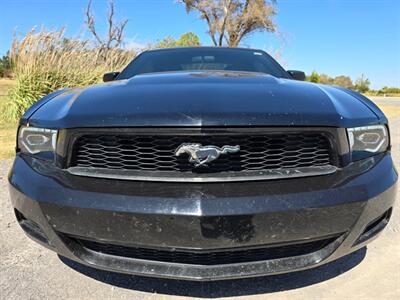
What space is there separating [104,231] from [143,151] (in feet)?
1.29

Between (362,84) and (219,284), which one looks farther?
(362,84)

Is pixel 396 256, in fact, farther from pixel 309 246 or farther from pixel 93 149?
pixel 93 149

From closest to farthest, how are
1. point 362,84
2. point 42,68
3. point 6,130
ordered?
point 6,130 < point 42,68 < point 362,84

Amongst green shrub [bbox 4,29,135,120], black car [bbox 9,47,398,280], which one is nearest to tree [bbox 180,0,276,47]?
green shrub [bbox 4,29,135,120]

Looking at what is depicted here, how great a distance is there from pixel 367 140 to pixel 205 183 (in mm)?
881

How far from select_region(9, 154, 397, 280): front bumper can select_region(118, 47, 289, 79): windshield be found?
1.70 metres

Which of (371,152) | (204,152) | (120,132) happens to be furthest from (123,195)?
(371,152)

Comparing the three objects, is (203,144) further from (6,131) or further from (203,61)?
(6,131)

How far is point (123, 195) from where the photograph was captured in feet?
5.14

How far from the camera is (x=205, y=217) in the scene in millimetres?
1503

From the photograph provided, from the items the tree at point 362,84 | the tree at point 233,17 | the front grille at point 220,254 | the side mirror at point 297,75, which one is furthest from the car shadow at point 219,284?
the tree at point 362,84

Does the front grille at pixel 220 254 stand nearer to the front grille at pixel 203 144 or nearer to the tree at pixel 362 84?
the front grille at pixel 203 144

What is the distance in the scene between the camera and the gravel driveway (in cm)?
194

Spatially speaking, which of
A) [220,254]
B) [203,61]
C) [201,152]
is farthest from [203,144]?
[203,61]
